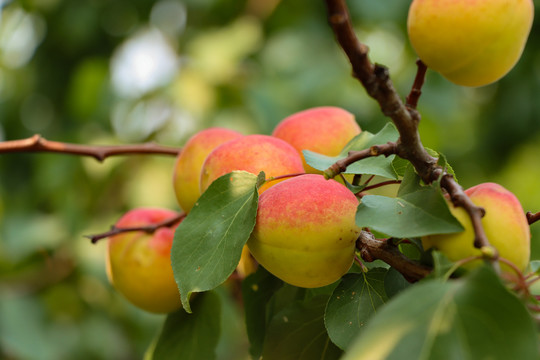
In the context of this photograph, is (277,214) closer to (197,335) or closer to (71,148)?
(197,335)

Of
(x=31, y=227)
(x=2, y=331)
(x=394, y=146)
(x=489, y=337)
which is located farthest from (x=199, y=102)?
(x=489, y=337)

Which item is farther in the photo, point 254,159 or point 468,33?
point 254,159

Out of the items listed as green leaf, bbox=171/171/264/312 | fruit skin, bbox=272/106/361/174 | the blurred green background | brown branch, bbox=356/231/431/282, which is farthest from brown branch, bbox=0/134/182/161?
the blurred green background

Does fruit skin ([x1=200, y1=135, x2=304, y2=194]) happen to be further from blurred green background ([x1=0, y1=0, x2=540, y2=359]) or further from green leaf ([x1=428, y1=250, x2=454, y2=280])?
blurred green background ([x1=0, y1=0, x2=540, y2=359])

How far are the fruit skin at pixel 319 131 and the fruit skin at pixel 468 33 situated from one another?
22 cm

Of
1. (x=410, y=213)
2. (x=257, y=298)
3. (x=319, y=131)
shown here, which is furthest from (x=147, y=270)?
(x=410, y=213)

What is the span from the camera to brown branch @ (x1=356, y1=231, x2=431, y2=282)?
410 mm

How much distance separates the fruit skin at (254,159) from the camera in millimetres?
560

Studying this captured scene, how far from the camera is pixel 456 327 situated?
0.31m

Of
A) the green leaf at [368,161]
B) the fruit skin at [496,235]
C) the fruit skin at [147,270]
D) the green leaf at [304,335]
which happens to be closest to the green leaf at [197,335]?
the fruit skin at [147,270]

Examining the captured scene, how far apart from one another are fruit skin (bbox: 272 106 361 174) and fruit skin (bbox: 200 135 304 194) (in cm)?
7

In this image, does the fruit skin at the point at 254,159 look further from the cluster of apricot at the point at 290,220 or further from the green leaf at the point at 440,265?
the green leaf at the point at 440,265

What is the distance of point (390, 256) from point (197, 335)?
323mm

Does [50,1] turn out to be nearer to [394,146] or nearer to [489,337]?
[394,146]
